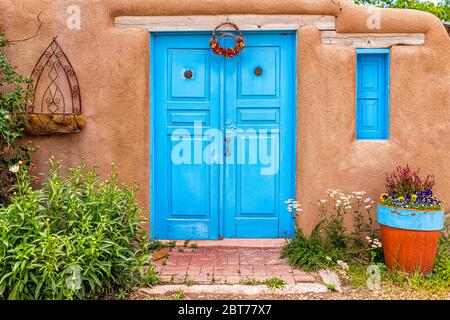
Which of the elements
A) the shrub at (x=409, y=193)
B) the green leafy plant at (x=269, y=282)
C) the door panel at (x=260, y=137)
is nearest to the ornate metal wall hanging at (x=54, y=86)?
the door panel at (x=260, y=137)

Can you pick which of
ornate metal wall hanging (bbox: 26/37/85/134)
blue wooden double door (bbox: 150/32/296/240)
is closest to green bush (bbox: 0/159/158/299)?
blue wooden double door (bbox: 150/32/296/240)

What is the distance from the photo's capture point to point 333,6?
4.73 m

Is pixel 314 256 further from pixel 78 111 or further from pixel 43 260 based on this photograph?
pixel 78 111

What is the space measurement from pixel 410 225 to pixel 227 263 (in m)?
1.79

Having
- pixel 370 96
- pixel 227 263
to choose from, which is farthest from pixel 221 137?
pixel 370 96

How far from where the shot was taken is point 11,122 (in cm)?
456

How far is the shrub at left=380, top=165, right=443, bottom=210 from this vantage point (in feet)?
13.6

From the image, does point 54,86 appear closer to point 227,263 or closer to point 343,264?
point 227,263

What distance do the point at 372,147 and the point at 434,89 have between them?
35.4 inches

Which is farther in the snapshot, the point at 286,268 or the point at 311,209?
the point at 311,209

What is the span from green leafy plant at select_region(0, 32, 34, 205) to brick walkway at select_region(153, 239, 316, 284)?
1834 millimetres

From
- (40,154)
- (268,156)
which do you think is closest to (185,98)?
(268,156)

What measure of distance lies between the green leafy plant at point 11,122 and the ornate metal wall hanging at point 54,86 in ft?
0.37

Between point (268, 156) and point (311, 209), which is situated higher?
point (268, 156)
